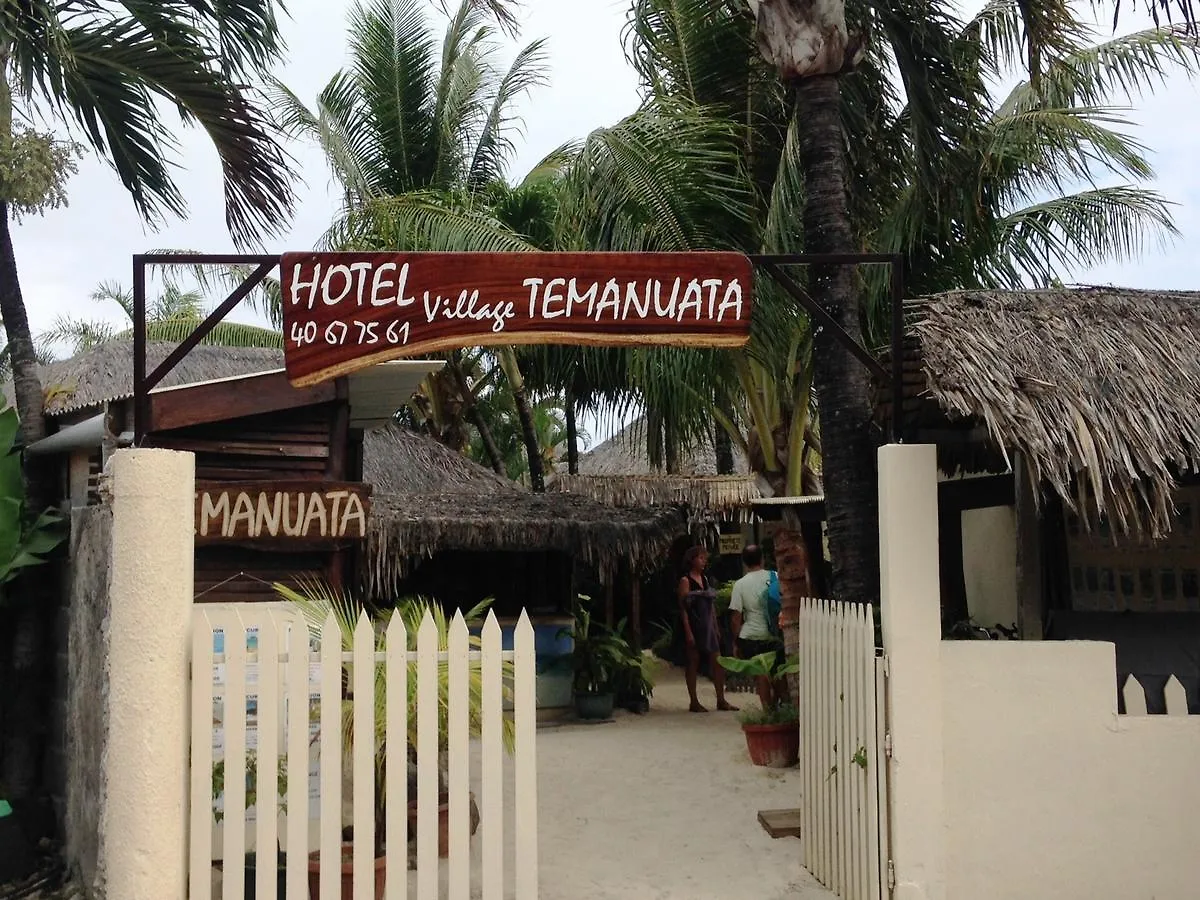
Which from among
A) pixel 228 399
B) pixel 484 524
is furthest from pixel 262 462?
pixel 484 524

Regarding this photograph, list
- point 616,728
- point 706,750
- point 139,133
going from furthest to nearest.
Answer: point 616,728
point 706,750
point 139,133

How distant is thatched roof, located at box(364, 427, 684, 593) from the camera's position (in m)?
12.1

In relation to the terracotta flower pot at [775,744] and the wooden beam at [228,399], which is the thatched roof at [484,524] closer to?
the wooden beam at [228,399]

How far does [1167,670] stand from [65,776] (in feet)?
19.9

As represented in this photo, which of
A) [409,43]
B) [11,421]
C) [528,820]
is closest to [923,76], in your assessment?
[528,820]

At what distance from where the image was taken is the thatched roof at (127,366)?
1410 cm

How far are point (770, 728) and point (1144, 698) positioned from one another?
396cm

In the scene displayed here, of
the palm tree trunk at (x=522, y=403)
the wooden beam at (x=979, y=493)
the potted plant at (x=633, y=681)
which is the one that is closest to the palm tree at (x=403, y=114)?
the palm tree trunk at (x=522, y=403)

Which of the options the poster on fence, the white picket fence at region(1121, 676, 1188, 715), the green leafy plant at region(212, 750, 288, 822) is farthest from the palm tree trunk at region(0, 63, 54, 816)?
the white picket fence at region(1121, 676, 1188, 715)

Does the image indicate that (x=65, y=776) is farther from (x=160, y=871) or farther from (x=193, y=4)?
(x=193, y=4)

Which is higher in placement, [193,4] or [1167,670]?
[193,4]

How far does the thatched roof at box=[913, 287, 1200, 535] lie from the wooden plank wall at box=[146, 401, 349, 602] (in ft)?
15.8

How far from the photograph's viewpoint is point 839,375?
24.9ft

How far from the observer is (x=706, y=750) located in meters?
10.5
